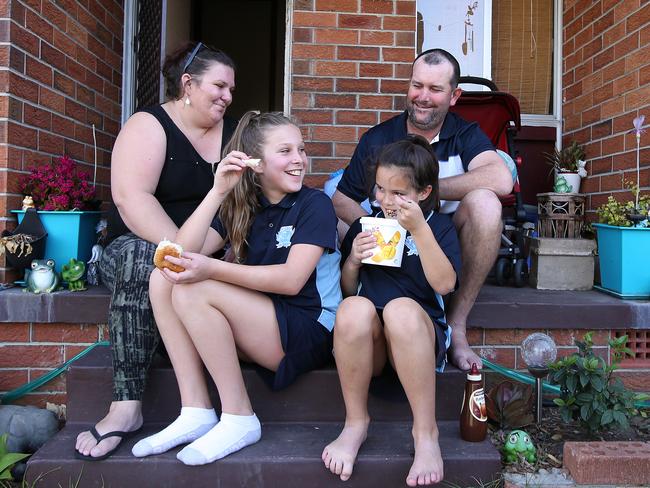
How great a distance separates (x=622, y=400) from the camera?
2.21m

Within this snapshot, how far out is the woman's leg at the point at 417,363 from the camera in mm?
1919

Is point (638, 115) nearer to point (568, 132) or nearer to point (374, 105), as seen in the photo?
point (568, 132)

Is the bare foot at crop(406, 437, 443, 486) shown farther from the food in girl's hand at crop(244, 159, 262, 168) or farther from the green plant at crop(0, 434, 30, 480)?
the green plant at crop(0, 434, 30, 480)

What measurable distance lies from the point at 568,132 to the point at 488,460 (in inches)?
108

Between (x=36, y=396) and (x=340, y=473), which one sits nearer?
(x=340, y=473)

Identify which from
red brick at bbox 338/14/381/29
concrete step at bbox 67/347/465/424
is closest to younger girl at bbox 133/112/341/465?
concrete step at bbox 67/347/465/424

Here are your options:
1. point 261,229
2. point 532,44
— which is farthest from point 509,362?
point 532,44

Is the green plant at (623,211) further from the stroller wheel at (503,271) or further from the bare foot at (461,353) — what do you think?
the bare foot at (461,353)

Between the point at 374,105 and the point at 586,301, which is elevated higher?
the point at 374,105

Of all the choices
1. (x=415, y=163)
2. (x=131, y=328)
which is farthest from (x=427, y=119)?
(x=131, y=328)

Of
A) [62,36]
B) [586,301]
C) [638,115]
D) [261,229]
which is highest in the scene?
[62,36]

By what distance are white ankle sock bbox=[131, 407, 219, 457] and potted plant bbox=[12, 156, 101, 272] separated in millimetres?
1112

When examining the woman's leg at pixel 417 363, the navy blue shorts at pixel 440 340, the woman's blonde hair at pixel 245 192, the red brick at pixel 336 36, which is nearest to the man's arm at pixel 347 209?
the woman's blonde hair at pixel 245 192

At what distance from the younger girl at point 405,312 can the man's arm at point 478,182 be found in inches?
12.9
